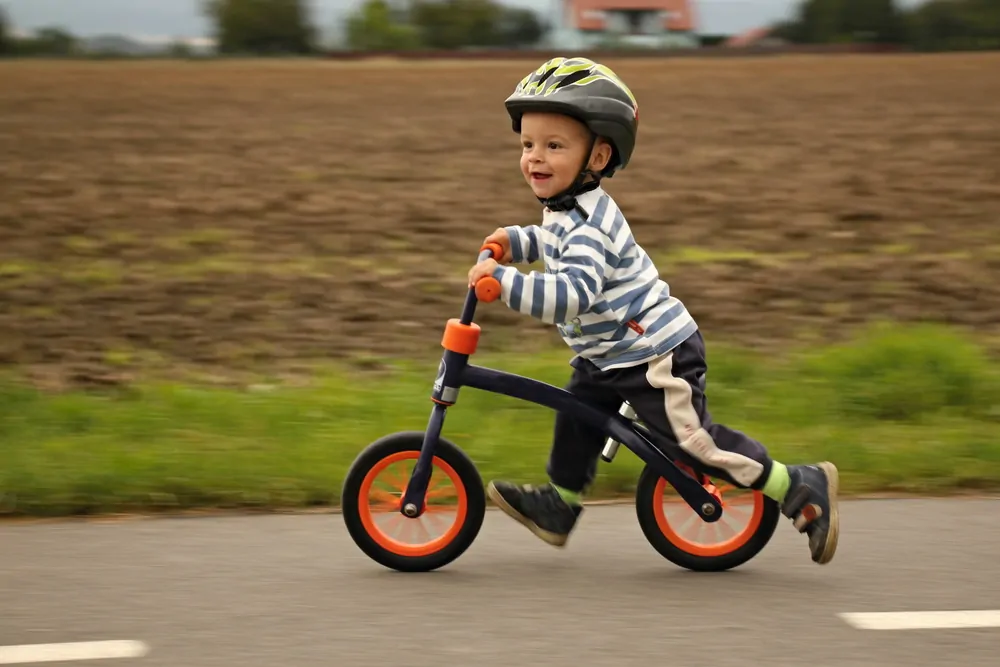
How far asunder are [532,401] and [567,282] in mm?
499

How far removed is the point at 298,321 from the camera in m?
8.52

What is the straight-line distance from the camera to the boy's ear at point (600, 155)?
430 centimetres

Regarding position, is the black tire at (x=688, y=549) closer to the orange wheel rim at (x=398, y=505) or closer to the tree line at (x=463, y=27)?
the orange wheel rim at (x=398, y=505)

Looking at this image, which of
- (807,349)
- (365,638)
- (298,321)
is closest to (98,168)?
(298,321)

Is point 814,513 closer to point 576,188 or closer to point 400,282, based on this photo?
point 576,188

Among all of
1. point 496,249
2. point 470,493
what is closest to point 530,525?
point 470,493

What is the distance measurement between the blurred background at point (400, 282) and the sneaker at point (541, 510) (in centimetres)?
90

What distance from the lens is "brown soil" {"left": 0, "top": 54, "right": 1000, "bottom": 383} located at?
8320 millimetres

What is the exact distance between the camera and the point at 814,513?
4395 millimetres

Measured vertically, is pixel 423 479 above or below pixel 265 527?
above

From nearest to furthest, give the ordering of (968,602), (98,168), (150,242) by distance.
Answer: (968,602) < (150,242) < (98,168)

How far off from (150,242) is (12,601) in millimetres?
7243

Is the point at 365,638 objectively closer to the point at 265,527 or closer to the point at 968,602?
the point at 265,527

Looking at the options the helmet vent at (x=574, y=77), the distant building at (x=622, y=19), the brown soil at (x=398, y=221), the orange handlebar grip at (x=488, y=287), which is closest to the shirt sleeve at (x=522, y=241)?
the orange handlebar grip at (x=488, y=287)
